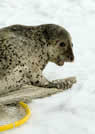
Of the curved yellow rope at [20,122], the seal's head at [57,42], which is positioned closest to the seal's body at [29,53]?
the seal's head at [57,42]

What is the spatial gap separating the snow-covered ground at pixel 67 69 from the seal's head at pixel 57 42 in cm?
38

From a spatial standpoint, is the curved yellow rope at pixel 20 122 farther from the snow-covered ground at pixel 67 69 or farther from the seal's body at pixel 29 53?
the seal's body at pixel 29 53

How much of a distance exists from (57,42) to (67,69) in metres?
0.89

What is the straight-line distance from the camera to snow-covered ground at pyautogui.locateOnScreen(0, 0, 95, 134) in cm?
238

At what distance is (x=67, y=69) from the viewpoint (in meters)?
3.46

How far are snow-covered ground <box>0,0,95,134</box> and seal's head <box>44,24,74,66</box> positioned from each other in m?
0.38

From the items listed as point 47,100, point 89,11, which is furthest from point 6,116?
point 89,11

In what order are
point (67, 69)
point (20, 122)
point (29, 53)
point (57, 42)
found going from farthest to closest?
point (67, 69) < point (57, 42) < point (29, 53) < point (20, 122)

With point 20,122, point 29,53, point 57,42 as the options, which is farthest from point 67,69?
point 20,122

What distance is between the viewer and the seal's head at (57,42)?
260 centimetres

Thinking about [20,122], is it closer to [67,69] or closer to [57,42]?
[57,42]

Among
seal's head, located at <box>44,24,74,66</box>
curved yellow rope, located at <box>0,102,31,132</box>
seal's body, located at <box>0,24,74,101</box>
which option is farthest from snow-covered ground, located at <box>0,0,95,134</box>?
seal's head, located at <box>44,24,74,66</box>

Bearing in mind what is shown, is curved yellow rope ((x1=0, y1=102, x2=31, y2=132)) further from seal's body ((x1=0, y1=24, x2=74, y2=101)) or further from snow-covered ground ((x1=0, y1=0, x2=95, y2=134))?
→ seal's body ((x1=0, y1=24, x2=74, y2=101))

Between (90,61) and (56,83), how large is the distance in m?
1.10
